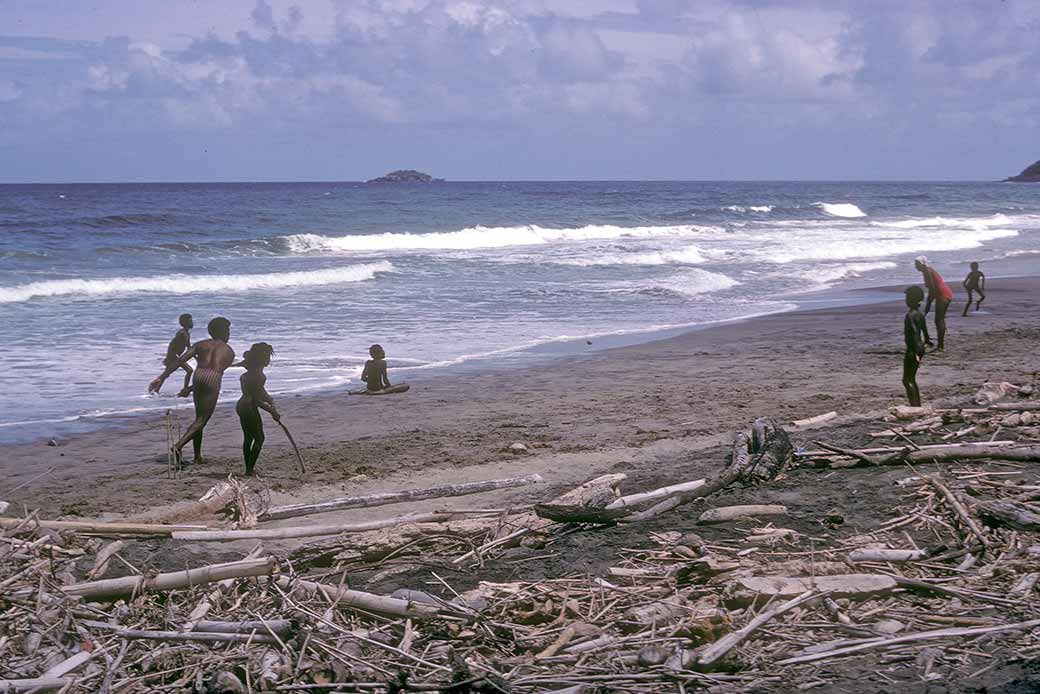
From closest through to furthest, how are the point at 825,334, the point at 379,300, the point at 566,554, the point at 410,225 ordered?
the point at 566,554
the point at 825,334
the point at 379,300
the point at 410,225

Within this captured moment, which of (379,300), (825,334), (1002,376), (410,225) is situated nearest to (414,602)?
(1002,376)

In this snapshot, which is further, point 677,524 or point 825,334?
point 825,334

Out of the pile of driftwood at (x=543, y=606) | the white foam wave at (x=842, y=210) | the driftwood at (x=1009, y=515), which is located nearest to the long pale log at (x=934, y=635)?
the pile of driftwood at (x=543, y=606)

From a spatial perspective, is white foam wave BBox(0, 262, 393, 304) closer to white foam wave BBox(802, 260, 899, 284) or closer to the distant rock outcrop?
white foam wave BBox(802, 260, 899, 284)

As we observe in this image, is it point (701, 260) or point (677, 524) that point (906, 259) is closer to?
point (701, 260)

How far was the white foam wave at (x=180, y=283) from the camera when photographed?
2250 centimetres

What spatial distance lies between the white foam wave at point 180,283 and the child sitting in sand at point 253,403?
49.2ft

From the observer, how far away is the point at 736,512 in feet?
18.3

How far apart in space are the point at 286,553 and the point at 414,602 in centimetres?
109

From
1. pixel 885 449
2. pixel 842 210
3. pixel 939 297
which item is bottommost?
pixel 885 449

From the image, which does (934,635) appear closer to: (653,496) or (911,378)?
(653,496)

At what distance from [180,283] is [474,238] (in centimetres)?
1989

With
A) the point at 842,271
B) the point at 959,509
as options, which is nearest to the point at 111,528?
the point at 959,509

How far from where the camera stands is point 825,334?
51.9 feet
